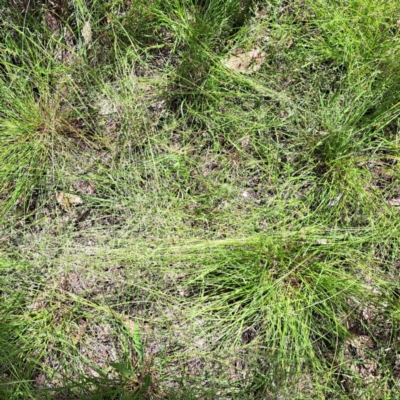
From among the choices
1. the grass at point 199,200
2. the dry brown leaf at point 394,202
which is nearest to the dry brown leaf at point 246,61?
the grass at point 199,200

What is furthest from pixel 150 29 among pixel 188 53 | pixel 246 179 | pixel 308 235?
pixel 308 235

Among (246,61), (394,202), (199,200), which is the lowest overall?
(199,200)

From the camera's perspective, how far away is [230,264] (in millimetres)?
1933

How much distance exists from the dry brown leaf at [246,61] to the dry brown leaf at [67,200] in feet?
3.14

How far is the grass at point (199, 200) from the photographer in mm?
1898

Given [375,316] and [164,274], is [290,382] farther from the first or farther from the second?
[164,274]

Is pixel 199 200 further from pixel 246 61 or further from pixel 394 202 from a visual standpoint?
pixel 394 202

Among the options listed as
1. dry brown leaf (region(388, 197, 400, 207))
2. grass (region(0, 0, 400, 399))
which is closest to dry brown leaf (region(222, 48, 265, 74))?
grass (region(0, 0, 400, 399))

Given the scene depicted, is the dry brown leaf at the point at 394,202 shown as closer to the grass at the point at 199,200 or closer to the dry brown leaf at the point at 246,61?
the grass at the point at 199,200

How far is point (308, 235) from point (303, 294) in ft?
0.84

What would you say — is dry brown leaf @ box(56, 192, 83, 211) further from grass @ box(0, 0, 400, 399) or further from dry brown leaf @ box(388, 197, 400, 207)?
dry brown leaf @ box(388, 197, 400, 207)

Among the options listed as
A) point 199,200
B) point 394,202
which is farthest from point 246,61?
point 394,202

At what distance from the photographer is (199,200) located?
203 cm

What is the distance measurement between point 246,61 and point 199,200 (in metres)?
0.71
